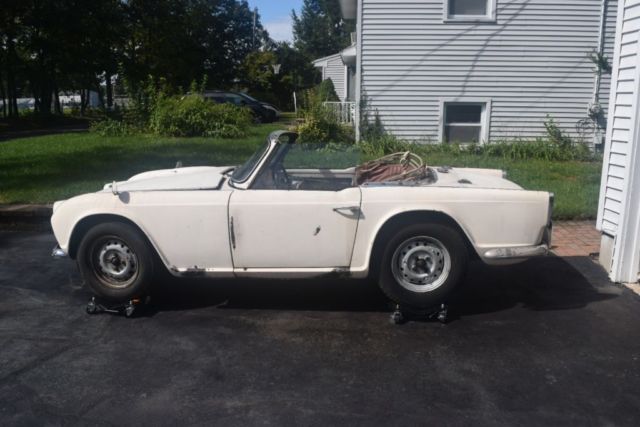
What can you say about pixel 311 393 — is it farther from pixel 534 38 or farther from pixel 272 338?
pixel 534 38

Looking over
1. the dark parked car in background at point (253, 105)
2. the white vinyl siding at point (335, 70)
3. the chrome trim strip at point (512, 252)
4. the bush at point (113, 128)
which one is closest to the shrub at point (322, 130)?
the bush at point (113, 128)

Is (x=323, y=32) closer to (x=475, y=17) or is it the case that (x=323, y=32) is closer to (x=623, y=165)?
(x=475, y=17)

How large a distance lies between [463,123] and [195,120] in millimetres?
6313

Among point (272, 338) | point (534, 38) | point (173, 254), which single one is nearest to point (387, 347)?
point (272, 338)

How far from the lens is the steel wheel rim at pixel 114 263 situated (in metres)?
4.82

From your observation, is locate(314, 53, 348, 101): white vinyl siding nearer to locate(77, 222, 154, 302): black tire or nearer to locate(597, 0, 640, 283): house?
locate(597, 0, 640, 283): house

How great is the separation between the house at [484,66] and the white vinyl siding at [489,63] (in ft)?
0.07

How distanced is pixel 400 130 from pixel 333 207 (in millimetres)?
8845

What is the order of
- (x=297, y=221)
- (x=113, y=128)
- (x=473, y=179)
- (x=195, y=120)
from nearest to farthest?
1. (x=297, y=221)
2. (x=473, y=179)
3. (x=195, y=120)
4. (x=113, y=128)

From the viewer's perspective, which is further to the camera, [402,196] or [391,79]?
[391,79]

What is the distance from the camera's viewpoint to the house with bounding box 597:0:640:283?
5.50 m

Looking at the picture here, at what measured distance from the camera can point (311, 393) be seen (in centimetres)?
361

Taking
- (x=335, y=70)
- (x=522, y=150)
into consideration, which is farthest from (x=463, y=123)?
(x=335, y=70)

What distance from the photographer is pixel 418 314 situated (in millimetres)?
4750
